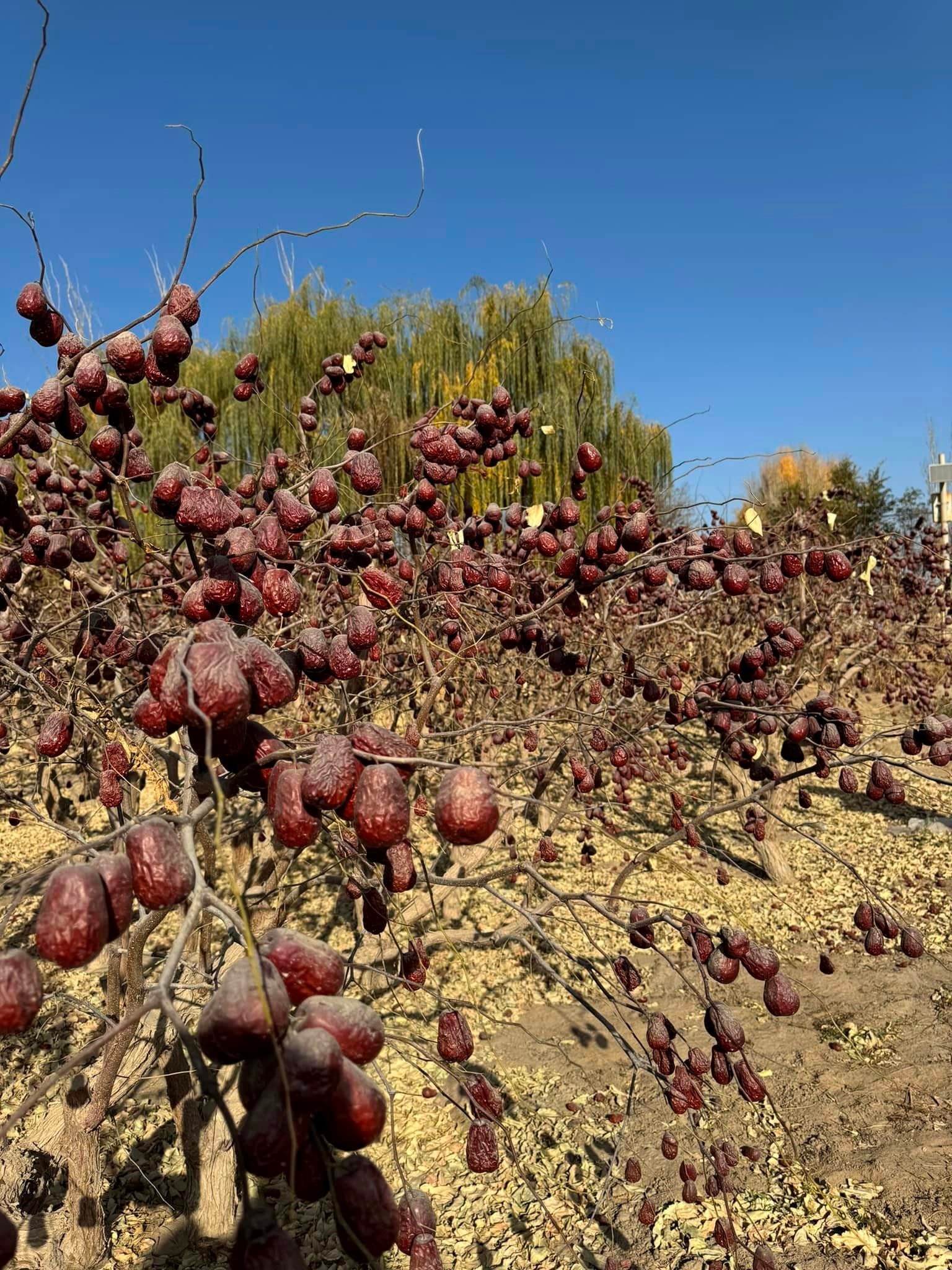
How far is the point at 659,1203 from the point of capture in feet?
9.58

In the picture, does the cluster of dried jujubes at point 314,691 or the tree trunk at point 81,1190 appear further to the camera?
the tree trunk at point 81,1190

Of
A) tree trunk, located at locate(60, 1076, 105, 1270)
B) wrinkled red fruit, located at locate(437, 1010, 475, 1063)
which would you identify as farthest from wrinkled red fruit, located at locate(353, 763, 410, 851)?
tree trunk, located at locate(60, 1076, 105, 1270)

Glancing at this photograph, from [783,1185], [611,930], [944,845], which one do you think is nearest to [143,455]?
[783,1185]

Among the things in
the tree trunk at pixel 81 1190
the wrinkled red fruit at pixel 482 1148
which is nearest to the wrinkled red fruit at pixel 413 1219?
the wrinkled red fruit at pixel 482 1148

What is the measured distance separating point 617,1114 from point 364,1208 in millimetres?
3028

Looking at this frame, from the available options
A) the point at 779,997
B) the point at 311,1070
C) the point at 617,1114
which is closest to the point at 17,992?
the point at 311,1070

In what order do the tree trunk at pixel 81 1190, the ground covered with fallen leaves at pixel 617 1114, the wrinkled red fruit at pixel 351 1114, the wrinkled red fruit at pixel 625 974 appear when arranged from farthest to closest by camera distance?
the ground covered with fallen leaves at pixel 617 1114
the tree trunk at pixel 81 1190
the wrinkled red fruit at pixel 625 974
the wrinkled red fruit at pixel 351 1114

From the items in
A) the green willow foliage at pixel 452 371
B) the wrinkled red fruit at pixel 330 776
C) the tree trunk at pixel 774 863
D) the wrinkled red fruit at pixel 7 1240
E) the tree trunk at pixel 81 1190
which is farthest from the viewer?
the green willow foliage at pixel 452 371

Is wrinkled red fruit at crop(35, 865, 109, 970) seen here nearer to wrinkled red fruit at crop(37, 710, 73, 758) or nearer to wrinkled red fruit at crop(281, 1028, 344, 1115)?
wrinkled red fruit at crop(281, 1028, 344, 1115)

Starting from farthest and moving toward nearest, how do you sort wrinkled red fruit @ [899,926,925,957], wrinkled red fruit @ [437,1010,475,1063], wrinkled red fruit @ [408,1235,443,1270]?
wrinkled red fruit @ [899,926,925,957], wrinkled red fruit @ [437,1010,475,1063], wrinkled red fruit @ [408,1235,443,1270]

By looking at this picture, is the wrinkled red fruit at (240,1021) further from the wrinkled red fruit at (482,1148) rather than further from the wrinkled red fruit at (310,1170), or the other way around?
the wrinkled red fruit at (482,1148)

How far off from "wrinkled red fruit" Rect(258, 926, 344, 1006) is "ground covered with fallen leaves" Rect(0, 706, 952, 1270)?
78cm

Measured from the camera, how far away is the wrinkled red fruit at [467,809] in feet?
3.54

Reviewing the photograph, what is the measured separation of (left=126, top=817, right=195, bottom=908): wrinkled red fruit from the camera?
2.97 feet
